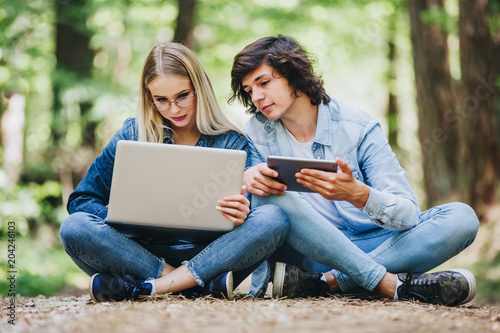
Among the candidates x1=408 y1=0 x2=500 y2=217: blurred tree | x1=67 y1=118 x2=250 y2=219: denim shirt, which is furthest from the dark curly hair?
x1=408 y1=0 x2=500 y2=217: blurred tree

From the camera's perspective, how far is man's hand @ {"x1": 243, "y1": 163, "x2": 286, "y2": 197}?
264 cm

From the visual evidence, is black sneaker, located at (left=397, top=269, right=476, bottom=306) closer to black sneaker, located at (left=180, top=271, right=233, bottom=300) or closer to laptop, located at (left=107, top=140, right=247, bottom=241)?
black sneaker, located at (left=180, top=271, right=233, bottom=300)

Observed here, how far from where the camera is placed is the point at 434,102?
22.2ft

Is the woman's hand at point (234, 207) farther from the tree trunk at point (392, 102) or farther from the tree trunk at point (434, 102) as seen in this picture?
the tree trunk at point (392, 102)

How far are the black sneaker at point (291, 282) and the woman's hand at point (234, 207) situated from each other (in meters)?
0.39

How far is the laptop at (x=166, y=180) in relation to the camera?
2521mm

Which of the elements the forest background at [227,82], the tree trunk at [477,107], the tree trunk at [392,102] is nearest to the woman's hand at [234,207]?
the forest background at [227,82]

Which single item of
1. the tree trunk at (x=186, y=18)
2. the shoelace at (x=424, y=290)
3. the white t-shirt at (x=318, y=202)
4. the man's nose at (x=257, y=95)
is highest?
the tree trunk at (x=186, y=18)

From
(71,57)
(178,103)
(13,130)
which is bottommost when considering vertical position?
(13,130)

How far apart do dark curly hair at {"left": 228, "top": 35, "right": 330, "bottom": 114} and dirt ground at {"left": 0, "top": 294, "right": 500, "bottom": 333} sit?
3.85ft

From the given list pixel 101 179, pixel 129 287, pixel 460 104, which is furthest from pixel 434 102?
pixel 129 287

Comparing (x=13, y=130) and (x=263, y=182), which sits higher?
(x=263, y=182)

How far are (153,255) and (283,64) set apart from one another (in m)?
1.23

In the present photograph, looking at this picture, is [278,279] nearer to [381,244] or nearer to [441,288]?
[381,244]
